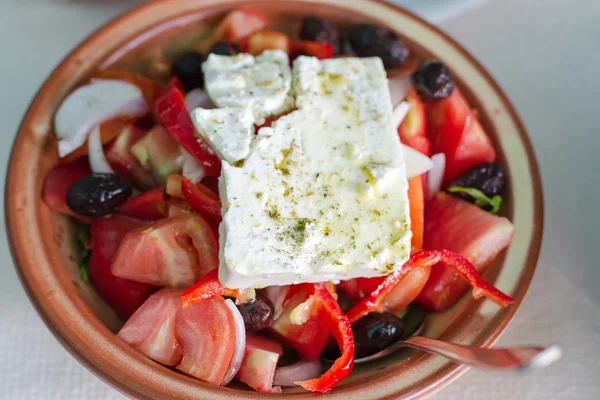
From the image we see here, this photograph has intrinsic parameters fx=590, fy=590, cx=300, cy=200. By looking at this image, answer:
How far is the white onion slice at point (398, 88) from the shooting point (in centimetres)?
145

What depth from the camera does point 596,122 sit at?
170cm

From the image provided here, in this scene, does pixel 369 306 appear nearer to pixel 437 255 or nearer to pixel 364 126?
pixel 437 255

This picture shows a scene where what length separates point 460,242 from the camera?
1291 mm

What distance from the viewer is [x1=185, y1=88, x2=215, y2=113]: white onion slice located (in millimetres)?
1367

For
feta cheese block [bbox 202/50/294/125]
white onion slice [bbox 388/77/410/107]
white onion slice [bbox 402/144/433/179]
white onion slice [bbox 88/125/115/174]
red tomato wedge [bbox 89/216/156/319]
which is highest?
feta cheese block [bbox 202/50/294/125]

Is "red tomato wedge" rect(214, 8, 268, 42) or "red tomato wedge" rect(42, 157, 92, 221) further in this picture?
"red tomato wedge" rect(214, 8, 268, 42)

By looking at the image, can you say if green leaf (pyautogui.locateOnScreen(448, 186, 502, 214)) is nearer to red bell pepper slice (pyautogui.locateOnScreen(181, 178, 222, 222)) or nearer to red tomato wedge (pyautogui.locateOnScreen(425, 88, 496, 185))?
red tomato wedge (pyautogui.locateOnScreen(425, 88, 496, 185))

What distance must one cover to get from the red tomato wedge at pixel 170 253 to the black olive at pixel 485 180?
59 cm

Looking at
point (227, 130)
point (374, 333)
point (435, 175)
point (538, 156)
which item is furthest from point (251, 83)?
point (538, 156)

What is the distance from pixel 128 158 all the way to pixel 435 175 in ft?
2.38

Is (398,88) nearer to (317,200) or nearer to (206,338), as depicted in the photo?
(317,200)

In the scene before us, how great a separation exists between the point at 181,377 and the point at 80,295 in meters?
0.30

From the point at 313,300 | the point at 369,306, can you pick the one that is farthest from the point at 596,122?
the point at 313,300

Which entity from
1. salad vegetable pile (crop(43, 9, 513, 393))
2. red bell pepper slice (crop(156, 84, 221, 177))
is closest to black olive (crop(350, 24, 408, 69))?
salad vegetable pile (crop(43, 9, 513, 393))
